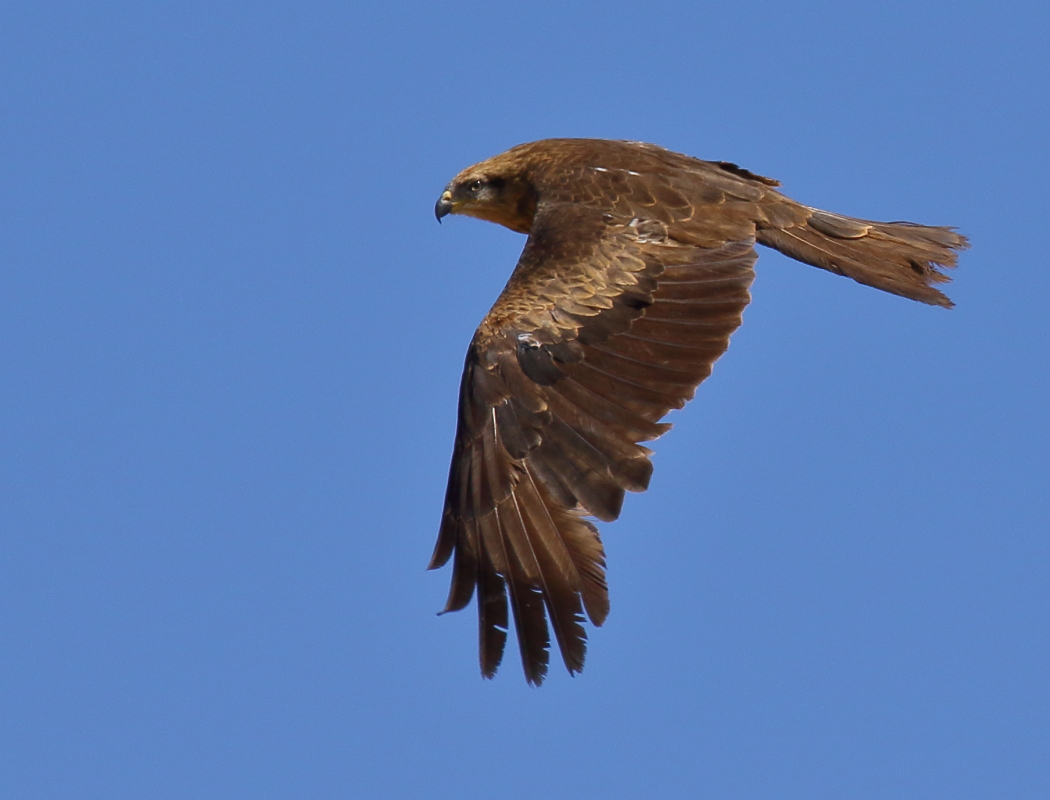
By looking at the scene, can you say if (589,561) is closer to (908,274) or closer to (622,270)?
(622,270)

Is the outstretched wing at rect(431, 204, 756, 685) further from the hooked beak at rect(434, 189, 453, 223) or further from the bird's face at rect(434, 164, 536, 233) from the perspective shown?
the hooked beak at rect(434, 189, 453, 223)

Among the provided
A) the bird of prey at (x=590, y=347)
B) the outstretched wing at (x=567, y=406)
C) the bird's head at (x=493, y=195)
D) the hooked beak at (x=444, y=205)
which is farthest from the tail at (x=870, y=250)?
the hooked beak at (x=444, y=205)

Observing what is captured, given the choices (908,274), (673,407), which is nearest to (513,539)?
(673,407)

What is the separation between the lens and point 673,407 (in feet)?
28.4

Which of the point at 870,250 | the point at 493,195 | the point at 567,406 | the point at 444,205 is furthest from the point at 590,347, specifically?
the point at 444,205

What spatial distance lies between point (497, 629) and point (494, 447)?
0.98 metres

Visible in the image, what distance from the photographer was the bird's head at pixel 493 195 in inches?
438

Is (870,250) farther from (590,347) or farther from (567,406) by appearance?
(567,406)

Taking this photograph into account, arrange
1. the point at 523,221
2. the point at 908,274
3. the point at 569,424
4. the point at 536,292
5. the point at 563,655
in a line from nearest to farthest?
the point at 563,655 < the point at 569,424 < the point at 536,292 < the point at 908,274 < the point at 523,221

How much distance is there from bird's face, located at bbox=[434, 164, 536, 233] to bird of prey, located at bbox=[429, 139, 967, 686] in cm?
57

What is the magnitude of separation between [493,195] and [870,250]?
2597 millimetres

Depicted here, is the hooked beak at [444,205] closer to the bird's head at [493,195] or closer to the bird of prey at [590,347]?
the bird's head at [493,195]

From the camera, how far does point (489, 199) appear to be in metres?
11.5

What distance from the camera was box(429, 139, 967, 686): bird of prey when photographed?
330 inches
